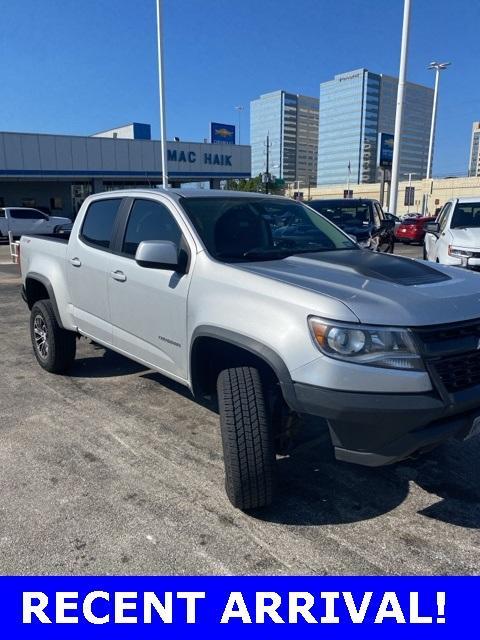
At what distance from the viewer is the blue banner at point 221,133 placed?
5300 centimetres

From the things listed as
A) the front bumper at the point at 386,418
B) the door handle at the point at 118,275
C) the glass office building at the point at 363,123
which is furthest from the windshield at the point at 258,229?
the glass office building at the point at 363,123

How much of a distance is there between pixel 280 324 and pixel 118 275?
1829mm

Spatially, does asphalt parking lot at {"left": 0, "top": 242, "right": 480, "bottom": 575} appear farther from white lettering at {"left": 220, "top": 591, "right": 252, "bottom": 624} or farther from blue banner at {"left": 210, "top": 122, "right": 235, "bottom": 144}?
blue banner at {"left": 210, "top": 122, "right": 235, "bottom": 144}

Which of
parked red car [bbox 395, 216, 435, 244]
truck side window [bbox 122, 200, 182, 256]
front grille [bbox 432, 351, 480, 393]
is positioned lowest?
parked red car [bbox 395, 216, 435, 244]

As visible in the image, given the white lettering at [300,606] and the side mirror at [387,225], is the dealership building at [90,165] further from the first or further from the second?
the white lettering at [300,606]

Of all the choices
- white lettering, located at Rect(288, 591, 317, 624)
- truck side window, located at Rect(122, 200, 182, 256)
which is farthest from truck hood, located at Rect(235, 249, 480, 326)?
white lettering, located at Rect(288, 591, 317, 624)

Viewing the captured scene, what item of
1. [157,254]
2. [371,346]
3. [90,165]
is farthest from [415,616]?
[90,165]

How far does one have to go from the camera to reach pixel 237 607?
237cm

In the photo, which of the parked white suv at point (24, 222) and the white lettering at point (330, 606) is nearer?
the white lettering at point (330, 606)

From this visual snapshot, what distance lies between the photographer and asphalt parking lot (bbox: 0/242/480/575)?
2.60 metres

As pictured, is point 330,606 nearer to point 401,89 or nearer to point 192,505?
point 192,505

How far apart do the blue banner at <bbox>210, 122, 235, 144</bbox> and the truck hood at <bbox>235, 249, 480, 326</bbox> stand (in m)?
51.9

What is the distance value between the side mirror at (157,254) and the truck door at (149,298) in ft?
0.49

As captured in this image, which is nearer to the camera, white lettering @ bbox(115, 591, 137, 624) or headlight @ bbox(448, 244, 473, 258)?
white lettering @ bbox(115, 591, 137, 624)
